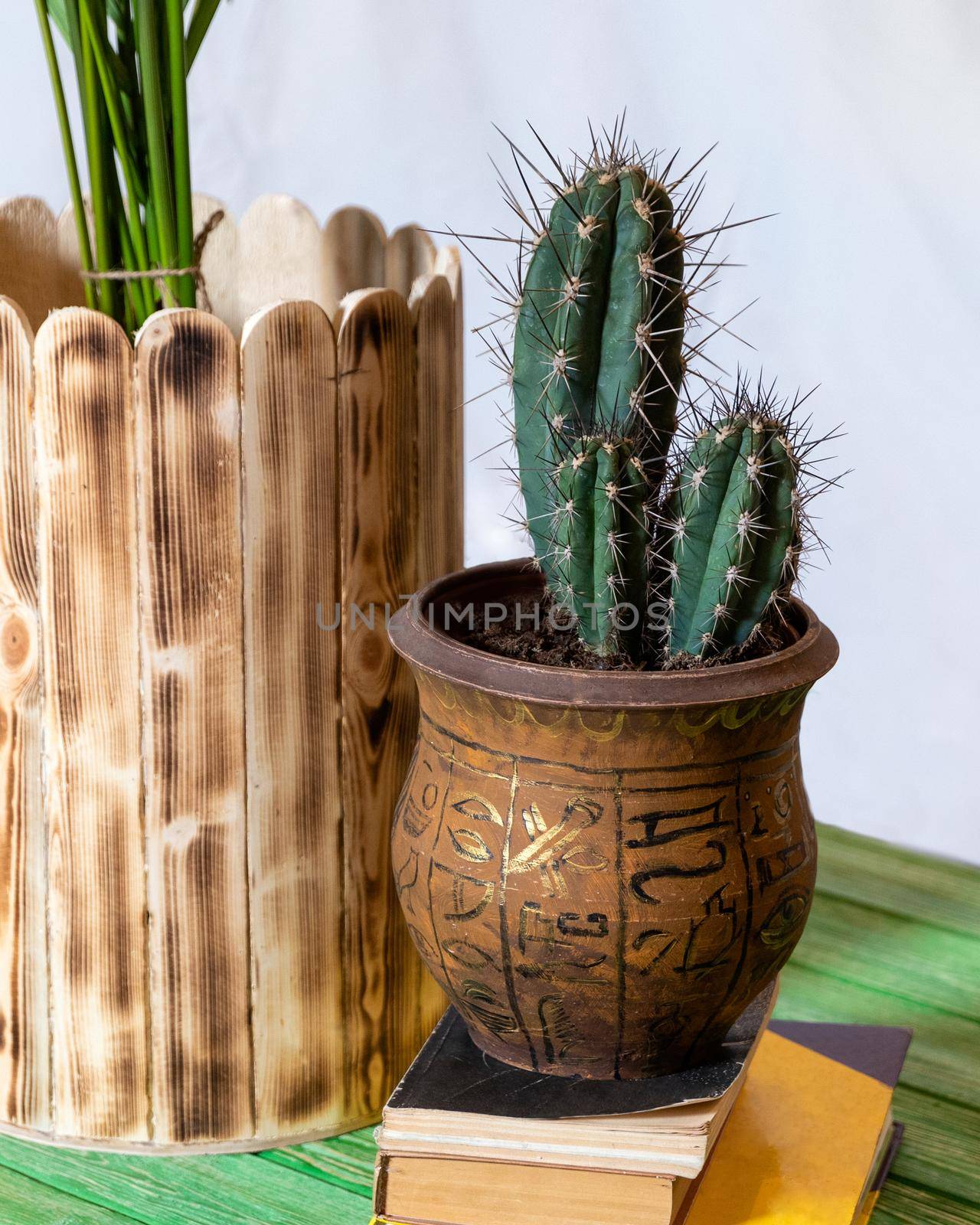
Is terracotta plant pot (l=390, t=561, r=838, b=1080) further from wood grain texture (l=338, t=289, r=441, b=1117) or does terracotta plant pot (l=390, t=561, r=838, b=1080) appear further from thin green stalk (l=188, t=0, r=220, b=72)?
thin green stalk (l=188, t=0, r=220, b=72)

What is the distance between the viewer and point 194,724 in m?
1.19

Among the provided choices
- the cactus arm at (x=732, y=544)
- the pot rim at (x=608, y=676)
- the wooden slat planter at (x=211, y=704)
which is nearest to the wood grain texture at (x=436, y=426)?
the wooden slat planter at (x=211, y=704)

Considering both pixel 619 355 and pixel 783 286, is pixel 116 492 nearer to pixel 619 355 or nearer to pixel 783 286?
pixel 619 355

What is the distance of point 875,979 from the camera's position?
1.66 m

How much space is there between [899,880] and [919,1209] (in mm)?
696

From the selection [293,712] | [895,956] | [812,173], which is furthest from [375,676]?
[812,173]

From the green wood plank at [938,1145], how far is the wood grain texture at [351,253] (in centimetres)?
100

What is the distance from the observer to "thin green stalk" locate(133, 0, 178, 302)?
46.3 inches

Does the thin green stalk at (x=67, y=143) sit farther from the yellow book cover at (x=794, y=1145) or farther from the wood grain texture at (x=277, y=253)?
the yellow book cover at (x=794, y=1145)

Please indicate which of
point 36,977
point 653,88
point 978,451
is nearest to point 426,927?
point 36,977

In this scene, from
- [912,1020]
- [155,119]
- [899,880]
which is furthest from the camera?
[899,880]

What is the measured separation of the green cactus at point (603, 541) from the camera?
1018 mm

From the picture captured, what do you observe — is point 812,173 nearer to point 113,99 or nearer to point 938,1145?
point 113,99

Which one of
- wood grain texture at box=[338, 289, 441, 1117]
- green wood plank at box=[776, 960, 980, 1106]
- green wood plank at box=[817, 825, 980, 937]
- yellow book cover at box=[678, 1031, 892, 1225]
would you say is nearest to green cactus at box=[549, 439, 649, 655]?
wood grain texture at box=[338, 289, 441, 1117]
